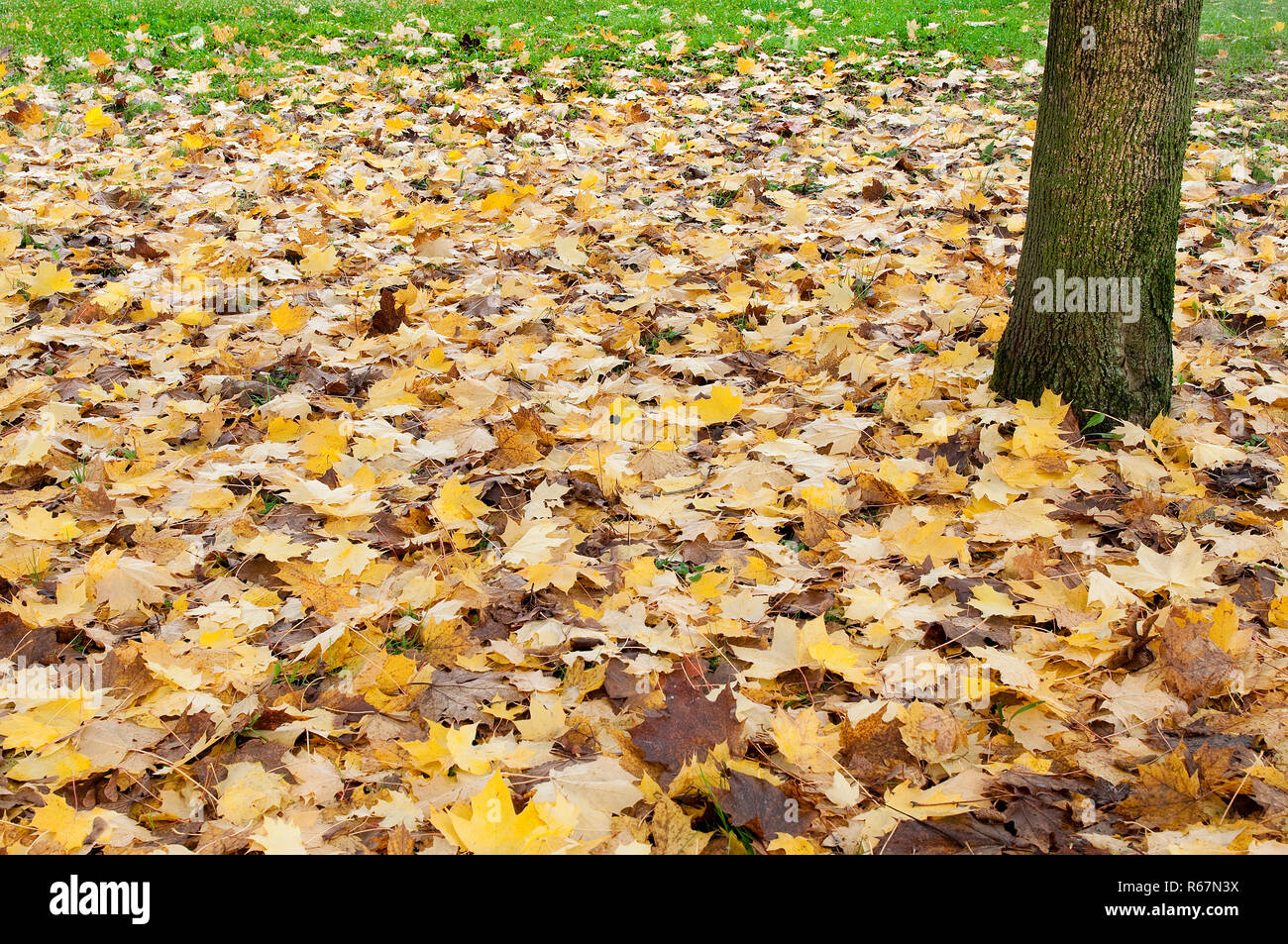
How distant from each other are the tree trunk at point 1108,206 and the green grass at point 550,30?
5.82 meters

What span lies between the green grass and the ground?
3.03 meters

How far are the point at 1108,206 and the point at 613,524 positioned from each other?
188 cm

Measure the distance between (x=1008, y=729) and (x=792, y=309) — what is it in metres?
2.49

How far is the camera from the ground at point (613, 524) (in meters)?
1.92

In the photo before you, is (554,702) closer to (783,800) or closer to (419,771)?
(419,771)

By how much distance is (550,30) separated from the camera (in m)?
9.45

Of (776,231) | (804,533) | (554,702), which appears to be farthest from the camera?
(776,231)

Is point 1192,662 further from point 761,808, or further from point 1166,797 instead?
point 761,808

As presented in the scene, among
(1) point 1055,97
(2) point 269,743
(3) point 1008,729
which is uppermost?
(1) point 1055,97

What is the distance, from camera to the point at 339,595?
8.15ft

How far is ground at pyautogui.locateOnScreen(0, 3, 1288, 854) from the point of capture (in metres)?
1.92

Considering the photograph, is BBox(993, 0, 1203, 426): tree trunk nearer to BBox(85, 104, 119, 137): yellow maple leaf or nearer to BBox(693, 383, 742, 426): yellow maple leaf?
BBox(693, 383, 742, 426): yellow maple leaf

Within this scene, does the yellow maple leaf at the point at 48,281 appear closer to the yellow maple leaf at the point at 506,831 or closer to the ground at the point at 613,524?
the ground at the point at 613,524

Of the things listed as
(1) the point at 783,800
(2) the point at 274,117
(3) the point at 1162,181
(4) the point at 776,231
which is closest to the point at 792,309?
(4) the point at 776,231
